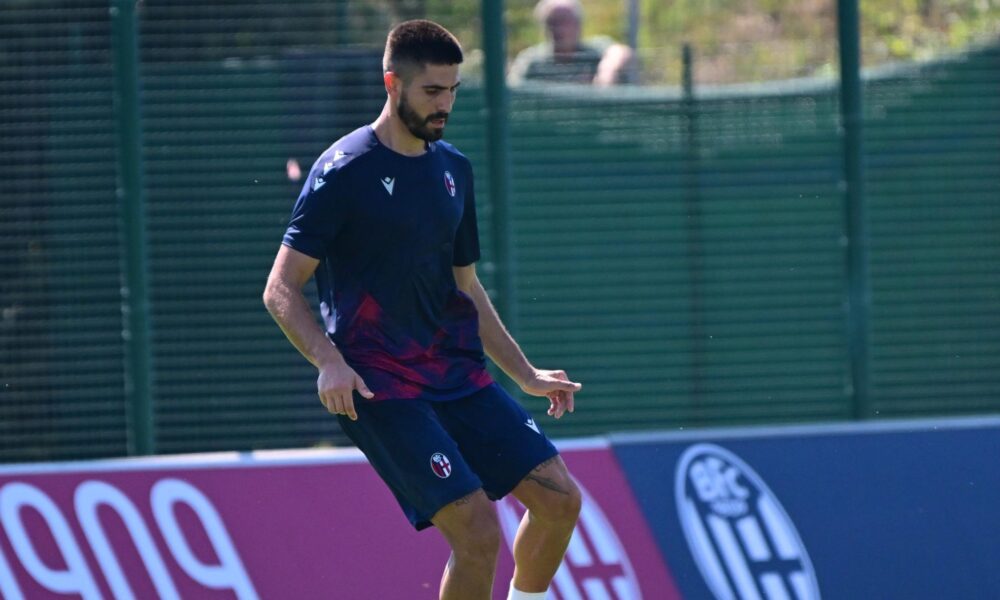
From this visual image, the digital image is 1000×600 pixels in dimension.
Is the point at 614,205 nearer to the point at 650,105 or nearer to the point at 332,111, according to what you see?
the point at 650,105

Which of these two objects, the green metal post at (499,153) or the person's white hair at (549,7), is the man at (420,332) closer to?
the green metal post at (499,153)

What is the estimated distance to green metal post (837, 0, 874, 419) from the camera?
26.2 feet

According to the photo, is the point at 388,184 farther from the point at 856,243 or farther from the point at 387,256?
the point at 856,243

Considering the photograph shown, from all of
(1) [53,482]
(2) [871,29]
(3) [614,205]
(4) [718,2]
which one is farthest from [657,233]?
(1) [53,482]

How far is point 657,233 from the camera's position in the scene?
323 inches

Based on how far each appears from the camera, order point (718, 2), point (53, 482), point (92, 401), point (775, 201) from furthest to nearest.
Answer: point (718, 2) < point (775, 201) < point (92, 401) < point (53, 482)

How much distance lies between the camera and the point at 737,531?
6.49 m

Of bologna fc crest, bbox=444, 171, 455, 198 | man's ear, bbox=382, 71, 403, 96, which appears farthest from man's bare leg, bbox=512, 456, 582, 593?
man's ear, bbox=382, 71, 403, 96

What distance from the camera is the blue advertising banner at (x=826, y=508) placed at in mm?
6461

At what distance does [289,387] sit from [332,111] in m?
1.37

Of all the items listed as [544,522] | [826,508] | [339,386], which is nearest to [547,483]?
[544,522]

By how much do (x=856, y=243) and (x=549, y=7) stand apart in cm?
285

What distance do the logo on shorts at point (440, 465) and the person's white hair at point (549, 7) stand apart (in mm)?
4911

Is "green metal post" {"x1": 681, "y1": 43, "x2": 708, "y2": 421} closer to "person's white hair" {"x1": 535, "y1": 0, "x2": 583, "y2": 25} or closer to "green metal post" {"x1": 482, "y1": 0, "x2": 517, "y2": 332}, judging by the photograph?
"green metal post" {"x1": 482, "y1": 0, "x2": 517, "y2": 332}
